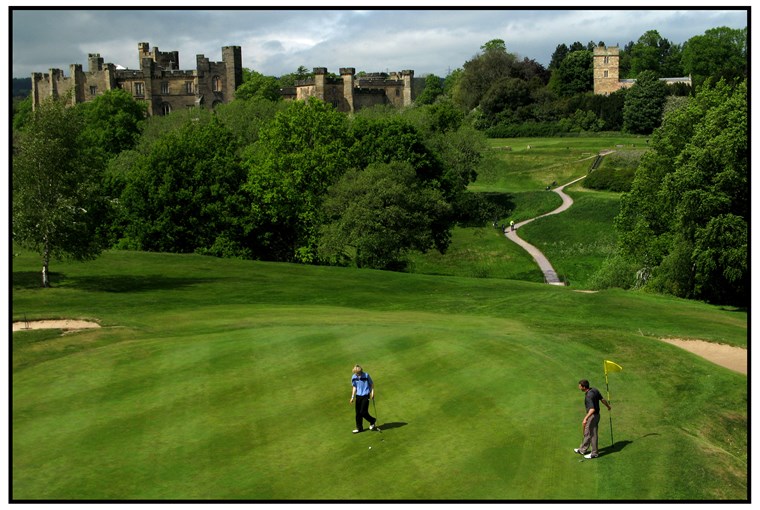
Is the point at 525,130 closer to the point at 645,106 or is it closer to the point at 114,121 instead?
the point at 645,106

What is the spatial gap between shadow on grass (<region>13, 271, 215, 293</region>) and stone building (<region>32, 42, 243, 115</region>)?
428ft

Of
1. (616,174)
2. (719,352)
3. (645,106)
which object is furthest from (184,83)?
(719,352)

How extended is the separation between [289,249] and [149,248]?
12.5 meters

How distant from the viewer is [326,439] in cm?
2483

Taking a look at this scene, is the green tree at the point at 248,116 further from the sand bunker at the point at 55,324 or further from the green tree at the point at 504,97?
the sand bunker at the point at 55,324

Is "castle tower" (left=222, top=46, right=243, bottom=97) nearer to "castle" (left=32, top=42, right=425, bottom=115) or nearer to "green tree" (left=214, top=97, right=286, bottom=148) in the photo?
"castle" (left=32, top=42, right=425, bottom=115)

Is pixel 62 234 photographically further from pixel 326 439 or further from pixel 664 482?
pixel 664 482

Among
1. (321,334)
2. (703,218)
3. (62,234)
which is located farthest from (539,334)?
(62,234)

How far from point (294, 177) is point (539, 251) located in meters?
30.8

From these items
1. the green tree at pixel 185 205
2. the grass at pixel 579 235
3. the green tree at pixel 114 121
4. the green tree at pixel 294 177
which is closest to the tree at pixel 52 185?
the green tree at pixel 185 205

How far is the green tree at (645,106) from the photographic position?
161375 mm

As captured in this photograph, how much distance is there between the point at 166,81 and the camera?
18825 centimetres

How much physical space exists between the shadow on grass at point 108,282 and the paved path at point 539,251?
123ft

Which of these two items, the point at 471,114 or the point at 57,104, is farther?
the point at 471,114
